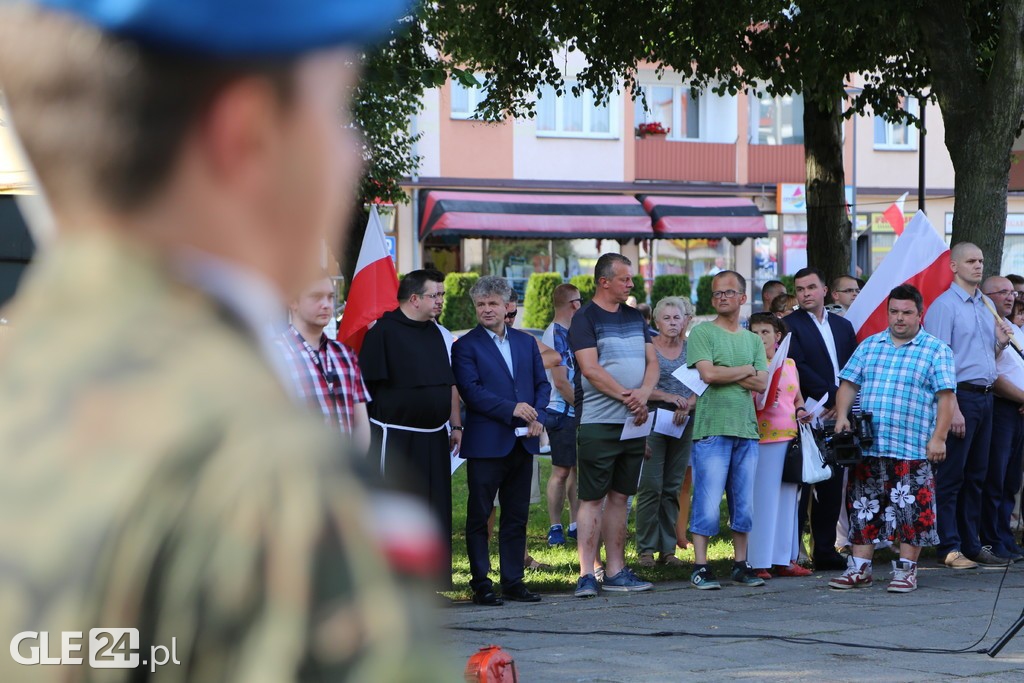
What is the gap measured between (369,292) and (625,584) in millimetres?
2572

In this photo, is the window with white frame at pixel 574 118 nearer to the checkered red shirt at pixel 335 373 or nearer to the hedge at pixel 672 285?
the hedge at pixel 672 285

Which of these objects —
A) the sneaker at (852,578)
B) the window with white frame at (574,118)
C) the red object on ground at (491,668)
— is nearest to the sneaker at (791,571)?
the sneaker at (852,578)

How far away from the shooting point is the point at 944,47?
43.7 ft

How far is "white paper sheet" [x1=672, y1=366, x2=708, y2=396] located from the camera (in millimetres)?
9695

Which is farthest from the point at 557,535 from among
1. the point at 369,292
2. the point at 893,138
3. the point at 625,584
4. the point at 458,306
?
the point at 893,138

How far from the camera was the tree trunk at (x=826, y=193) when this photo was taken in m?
17.2

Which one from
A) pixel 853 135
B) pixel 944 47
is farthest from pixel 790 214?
pixel 944 47

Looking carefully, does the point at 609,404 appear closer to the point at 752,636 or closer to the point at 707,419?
the point at 707,419

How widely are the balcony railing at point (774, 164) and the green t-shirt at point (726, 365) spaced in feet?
112

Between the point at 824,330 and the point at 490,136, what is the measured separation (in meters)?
29.8

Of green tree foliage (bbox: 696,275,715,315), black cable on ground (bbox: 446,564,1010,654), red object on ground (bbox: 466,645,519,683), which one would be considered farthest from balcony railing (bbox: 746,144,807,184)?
red object on ground (bbox: 466,645,519,683)

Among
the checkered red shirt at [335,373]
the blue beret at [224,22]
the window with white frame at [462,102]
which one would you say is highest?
the window with white frame at [462,102]

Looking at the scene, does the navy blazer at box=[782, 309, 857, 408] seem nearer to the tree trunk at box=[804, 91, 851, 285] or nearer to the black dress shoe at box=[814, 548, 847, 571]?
the black dress shoe at box=[814, 548, 847, 571]

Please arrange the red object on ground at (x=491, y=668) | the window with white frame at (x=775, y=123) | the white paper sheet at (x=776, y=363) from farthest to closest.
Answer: the window with white frame at (x=775, y=123), the white paper sheet at (x=776, y=363), the red object on ground at (x=491, y=668)
